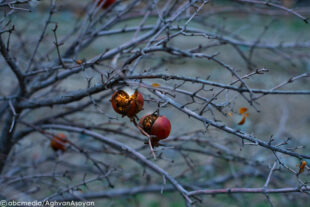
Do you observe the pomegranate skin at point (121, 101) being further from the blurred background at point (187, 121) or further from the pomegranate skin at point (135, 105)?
the blurred background at point (187, 121)

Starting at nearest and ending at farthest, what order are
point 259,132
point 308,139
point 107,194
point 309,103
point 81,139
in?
point 107,194, point 81,139, point 259,132, point 308,139, point 309,103

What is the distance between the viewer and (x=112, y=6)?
1.98 metres

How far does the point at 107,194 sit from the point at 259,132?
2.44 m

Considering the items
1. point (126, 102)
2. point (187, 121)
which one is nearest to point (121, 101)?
point (126, 102)

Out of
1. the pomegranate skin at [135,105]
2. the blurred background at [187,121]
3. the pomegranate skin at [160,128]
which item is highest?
the pomegranate skin at [135,105]

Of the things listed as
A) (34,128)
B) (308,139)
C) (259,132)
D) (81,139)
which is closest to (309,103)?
(308,139)

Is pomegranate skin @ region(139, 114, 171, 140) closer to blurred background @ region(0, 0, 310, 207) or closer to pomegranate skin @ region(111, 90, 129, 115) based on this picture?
pomegranate skin @ region(111, 90, 129, 115)

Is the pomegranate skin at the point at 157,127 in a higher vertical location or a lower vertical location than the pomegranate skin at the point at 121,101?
lower

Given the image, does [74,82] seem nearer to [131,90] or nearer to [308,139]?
[308,139]

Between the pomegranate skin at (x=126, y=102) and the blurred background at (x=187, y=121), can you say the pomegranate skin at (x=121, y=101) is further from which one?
the blurred background at (x=187, y=121)

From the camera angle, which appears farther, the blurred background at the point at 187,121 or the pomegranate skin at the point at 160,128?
the blurred background at the point at 187,121

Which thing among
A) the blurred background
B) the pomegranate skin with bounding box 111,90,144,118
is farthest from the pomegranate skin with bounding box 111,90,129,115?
the blurred background

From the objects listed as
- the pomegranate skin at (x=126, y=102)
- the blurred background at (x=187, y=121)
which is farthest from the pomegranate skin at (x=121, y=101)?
the blurred background at (x=187, y=121)

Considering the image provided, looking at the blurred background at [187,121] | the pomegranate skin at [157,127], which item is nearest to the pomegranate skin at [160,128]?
the pomegranate skin at [157,127]
